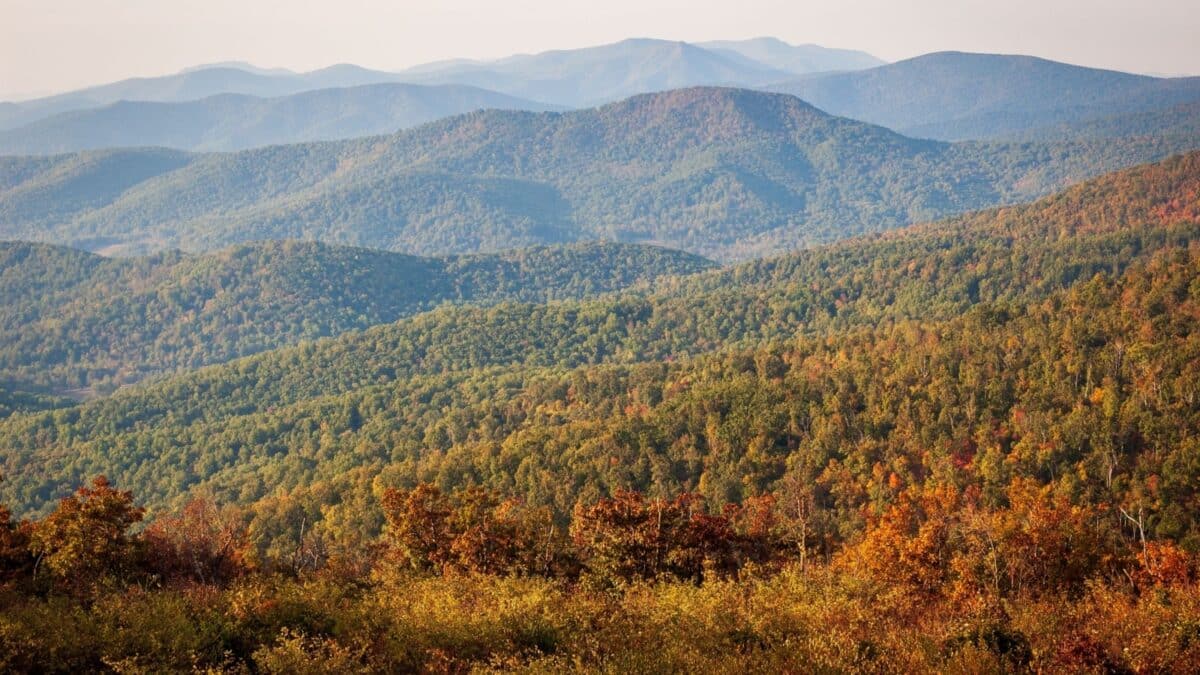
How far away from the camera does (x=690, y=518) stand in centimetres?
5769

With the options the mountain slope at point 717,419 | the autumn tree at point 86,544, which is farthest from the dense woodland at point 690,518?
the mountain slope at point 717,419

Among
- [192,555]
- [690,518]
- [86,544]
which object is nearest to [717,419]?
[690,518]

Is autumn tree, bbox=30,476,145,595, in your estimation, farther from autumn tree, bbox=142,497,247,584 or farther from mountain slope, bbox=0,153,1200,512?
mountain slope, bbox=0,153,1200,512

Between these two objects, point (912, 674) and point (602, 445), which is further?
point (602, 445)

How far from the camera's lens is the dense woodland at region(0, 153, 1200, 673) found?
36.9 m

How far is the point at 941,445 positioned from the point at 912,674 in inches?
2668

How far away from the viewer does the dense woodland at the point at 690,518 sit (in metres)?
36.9

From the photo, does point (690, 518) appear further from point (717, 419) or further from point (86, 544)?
point (717, 419)

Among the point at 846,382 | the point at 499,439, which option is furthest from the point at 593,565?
the point at 499,439

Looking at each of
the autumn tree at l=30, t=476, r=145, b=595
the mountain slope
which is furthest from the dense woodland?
the mountain slope

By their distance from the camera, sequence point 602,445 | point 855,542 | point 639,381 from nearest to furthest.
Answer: point 855,542
point 602,445
point 639,381

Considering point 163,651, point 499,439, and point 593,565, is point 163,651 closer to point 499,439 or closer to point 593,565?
point 593,565

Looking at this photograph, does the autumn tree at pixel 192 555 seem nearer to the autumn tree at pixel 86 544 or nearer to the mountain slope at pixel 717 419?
the autumn tree at pixel 86 544

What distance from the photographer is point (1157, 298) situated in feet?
362
